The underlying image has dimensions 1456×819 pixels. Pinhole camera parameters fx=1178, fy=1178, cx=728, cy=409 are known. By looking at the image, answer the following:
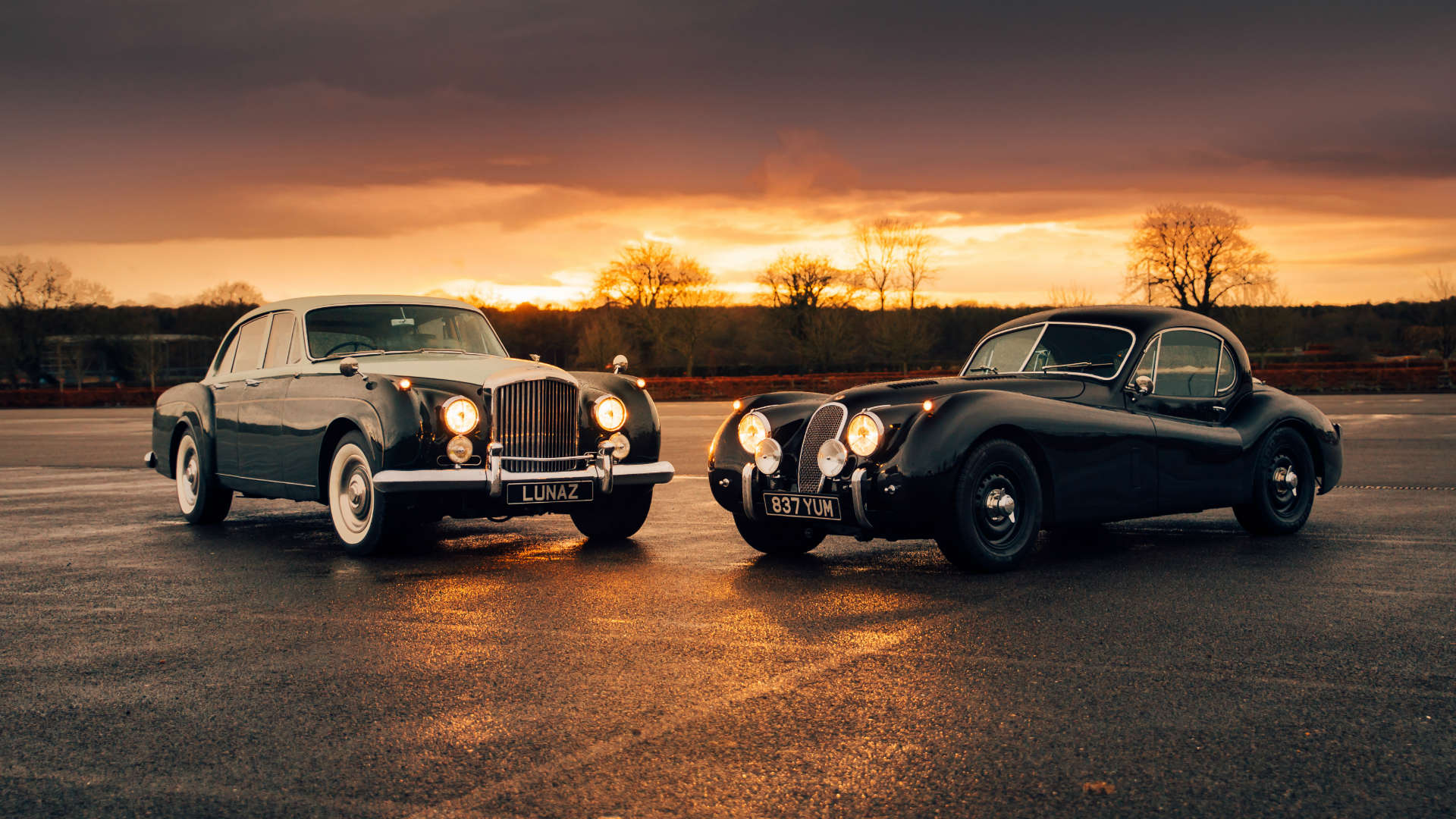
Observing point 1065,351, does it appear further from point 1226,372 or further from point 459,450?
point 459,450

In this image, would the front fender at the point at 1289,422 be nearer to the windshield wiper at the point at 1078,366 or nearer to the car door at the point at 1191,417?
the car door at the point at 1191,417

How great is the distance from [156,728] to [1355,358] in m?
80.3

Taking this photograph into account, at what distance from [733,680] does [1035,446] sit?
11.6 ft

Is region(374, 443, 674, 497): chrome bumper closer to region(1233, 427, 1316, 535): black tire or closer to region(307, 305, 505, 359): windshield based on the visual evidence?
region(307, 305, 505, 359): windshield

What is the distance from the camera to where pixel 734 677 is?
15.8 feet

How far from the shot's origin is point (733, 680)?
478 centimetres

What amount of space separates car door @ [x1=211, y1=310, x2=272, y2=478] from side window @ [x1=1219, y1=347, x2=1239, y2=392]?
8010 millimetres

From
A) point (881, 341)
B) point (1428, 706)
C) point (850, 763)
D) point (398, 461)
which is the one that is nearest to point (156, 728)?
point (850, 763)

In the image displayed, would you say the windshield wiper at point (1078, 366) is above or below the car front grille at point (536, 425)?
above

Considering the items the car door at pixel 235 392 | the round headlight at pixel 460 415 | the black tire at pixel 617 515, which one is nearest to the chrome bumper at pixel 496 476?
the round headlight at pixel 460 415

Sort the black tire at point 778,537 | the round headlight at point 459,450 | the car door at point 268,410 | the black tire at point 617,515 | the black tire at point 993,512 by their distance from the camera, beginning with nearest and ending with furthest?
1. the black tire at point 993,512
2. the round headlight at point 459,450
3. the black tire at point 778,537
4. the black tire at point 617,515
5. the car door at point 268,410

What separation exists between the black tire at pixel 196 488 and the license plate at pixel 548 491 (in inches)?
150

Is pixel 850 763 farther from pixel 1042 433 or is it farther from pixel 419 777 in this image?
pixel 1042 433

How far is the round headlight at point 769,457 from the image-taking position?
786 centimetres
